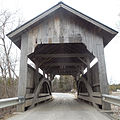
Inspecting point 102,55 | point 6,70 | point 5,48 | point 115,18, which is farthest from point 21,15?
point 102,55

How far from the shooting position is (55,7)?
19.8 feet

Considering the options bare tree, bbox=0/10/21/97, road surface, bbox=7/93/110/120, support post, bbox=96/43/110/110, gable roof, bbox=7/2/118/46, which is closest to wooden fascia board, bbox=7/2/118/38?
gable roof, bbox=7/2/118/46

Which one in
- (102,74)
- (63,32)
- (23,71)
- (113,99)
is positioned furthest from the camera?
(63,32)

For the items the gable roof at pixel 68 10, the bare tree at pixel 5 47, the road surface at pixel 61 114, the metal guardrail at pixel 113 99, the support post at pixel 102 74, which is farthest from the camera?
the bare tree at pixel 5 47

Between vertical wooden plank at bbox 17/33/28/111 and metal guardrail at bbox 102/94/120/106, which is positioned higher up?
vertical wooden plank at bbox 17/33/28/111

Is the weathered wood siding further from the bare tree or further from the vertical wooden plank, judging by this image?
the bare tree

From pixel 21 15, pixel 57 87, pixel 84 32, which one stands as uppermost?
pixel 21 15

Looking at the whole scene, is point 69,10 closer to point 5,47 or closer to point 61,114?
point 61,114

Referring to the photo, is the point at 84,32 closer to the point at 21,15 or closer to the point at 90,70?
the point at 90,70

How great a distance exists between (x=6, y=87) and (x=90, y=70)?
7651mm

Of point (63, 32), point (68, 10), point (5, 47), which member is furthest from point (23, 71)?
point (5, 47)

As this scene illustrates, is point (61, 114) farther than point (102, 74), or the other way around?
point (102, 74)

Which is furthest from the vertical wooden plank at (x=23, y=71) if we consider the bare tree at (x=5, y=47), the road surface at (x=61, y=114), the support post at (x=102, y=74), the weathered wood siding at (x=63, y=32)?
the bare tree at (x=5, y=47)

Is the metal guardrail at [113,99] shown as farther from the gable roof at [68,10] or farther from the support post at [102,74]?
the gable roof at [68,10]
